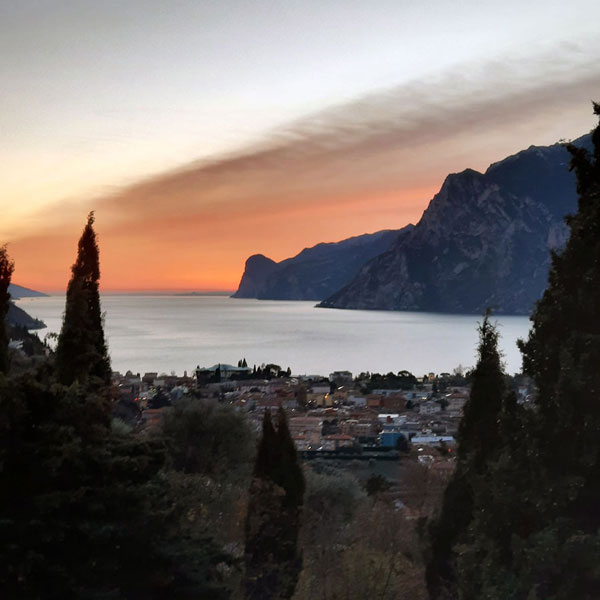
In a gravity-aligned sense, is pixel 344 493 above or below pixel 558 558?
below

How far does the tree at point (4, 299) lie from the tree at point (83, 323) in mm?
614

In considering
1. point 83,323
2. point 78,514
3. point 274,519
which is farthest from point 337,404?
point 78,514

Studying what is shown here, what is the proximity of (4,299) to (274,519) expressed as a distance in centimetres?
583

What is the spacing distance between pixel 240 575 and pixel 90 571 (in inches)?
A: 153

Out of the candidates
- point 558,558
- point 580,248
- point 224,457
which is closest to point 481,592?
point 558,558

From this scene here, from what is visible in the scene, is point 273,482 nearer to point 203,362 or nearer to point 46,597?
point 46,597

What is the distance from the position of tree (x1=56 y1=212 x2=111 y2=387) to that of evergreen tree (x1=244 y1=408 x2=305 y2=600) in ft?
12.5

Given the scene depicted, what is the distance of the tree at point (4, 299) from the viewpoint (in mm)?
7410

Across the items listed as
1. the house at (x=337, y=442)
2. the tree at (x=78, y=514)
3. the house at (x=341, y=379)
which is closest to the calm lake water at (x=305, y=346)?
the house at (x=341, y=379)

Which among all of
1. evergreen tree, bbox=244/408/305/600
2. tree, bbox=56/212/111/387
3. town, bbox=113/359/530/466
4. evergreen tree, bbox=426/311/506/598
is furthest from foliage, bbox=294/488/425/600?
town, bbox=113/359/530/466

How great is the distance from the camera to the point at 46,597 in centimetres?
542

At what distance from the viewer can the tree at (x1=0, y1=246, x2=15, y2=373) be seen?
24.3 feet

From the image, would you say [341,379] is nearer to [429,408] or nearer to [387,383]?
[387,383]

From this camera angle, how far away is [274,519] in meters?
11.1
